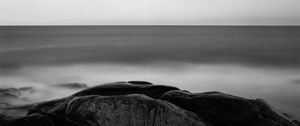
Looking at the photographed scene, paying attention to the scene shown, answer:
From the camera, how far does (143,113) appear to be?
3.75 meters

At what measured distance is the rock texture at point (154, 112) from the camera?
3742 millimetres

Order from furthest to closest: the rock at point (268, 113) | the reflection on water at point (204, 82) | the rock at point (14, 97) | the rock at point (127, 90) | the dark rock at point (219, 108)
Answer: the reflection on water at point (204, 82)
the rock at point (14, 97)
the rock at point (127, 90)
the rock at point (268, 113)
the dark rock at point (219, 108)

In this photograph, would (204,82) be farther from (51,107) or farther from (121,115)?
(121,115)

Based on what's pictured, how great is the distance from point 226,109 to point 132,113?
4.22 ft

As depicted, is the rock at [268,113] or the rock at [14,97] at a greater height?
the rock at [268,113]

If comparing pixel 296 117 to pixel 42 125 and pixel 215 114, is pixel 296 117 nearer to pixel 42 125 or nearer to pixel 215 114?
pixel 215 114

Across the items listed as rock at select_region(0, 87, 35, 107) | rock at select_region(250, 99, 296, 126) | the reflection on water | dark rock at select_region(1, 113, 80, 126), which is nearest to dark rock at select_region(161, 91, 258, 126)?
rock at select_region(250, 99, 296, 126)

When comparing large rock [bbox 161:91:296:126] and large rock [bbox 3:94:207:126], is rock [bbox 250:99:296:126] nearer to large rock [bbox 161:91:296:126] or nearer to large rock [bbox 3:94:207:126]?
large rock [bbox 161:91:296:126]

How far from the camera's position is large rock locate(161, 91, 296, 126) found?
3929mm

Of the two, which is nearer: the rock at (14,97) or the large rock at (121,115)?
the large rock at (121,115)

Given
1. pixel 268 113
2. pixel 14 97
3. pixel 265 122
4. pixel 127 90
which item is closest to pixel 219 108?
pixel 265 122

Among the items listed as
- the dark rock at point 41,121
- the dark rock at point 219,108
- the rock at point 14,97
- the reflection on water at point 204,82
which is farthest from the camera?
the reflection on water at point 204,82

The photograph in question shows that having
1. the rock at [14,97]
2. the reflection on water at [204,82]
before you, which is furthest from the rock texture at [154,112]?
the reflection on water at [204,82]

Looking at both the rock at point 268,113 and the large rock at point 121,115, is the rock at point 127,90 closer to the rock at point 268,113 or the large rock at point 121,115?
the large rock at point 121,115
